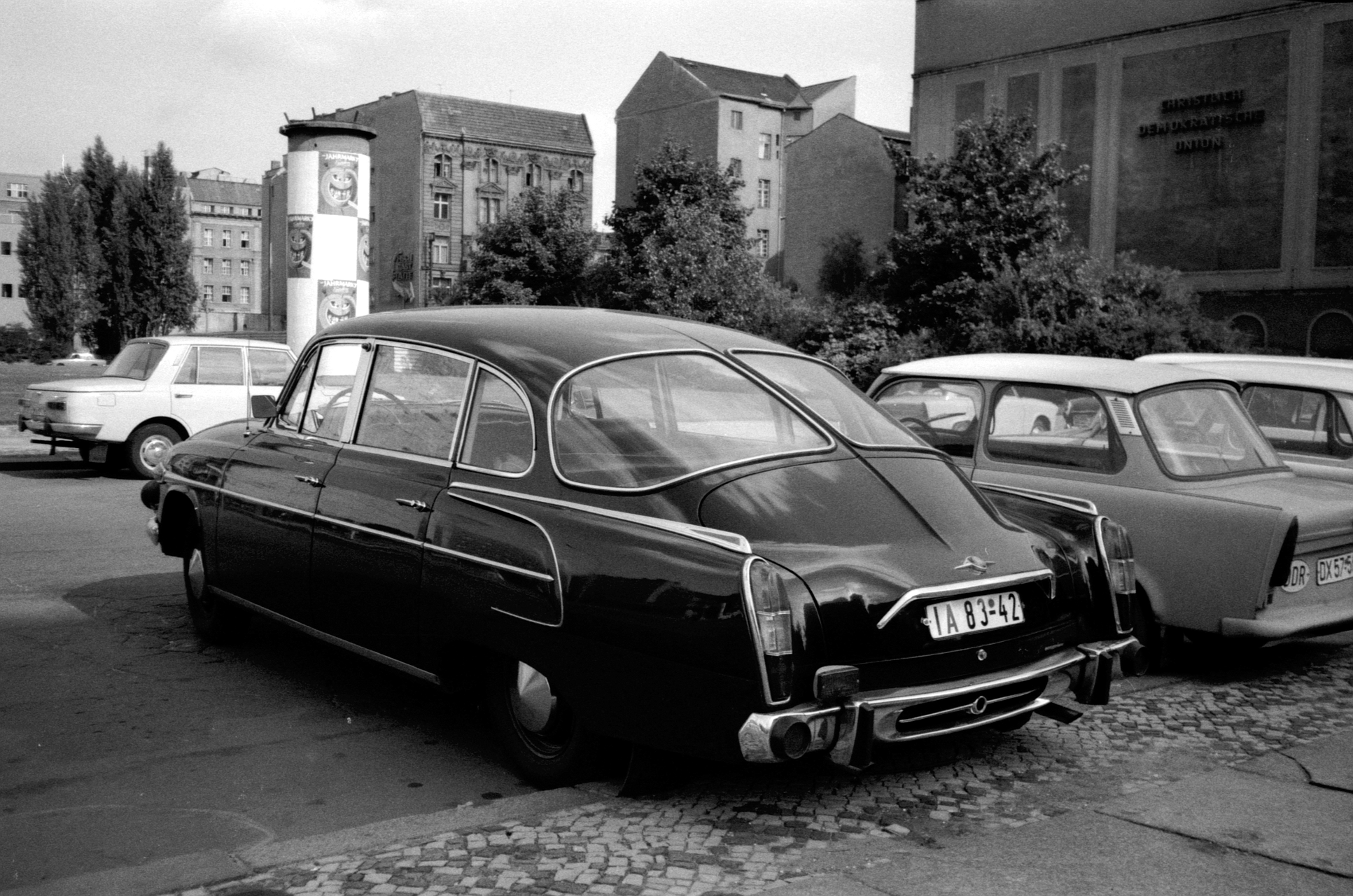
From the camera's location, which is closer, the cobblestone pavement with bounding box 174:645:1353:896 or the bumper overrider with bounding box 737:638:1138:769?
the cobblestone pavement with bounding box 174:645:1353:896

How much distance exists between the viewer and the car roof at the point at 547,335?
16.0 feet

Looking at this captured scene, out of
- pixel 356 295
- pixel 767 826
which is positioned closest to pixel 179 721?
pixel 767 826

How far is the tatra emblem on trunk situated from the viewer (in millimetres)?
4316

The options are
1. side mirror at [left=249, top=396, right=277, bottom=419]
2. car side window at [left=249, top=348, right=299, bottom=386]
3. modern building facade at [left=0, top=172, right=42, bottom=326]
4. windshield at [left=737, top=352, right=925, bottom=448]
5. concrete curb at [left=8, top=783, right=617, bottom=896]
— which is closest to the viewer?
concrete curb at [left=8, top=783, right=617, bottom=896]

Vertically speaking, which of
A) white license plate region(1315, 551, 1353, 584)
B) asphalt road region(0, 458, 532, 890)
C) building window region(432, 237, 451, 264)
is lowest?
asphalt road region(0, 458, 532, 890)

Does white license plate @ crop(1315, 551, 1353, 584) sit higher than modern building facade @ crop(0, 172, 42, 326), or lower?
lower

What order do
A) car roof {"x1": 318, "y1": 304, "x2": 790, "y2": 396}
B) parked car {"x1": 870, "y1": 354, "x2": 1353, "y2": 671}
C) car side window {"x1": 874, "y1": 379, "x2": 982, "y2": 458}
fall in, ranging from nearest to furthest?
car roof {"x1": 318, "y1": 304, "x2": 790, "y2": 396}
parked car {"x1": 870, "y1": 354, "x2": 1353, "y2": 671}
car side window {"x1": 874, "y1": 379, "x2": 982, "y2": 458}

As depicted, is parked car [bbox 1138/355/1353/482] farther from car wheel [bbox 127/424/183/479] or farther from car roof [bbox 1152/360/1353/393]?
car wheel [bbox 127/424/183/479]

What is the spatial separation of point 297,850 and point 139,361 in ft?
47.6

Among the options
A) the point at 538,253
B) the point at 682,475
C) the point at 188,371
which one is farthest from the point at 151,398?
Answer: the point at 538,253

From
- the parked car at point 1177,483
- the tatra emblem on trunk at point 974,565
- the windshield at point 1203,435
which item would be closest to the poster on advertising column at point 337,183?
the parked car at point 1177,483

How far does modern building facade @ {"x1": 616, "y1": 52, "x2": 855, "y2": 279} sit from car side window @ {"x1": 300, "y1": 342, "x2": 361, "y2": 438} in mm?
71605

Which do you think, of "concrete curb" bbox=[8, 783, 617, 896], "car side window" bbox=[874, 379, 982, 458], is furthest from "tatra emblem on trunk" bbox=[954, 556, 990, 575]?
"car side window" bbox=[874, 379, 982, 458]

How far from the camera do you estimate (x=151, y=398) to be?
1634 centimetres
